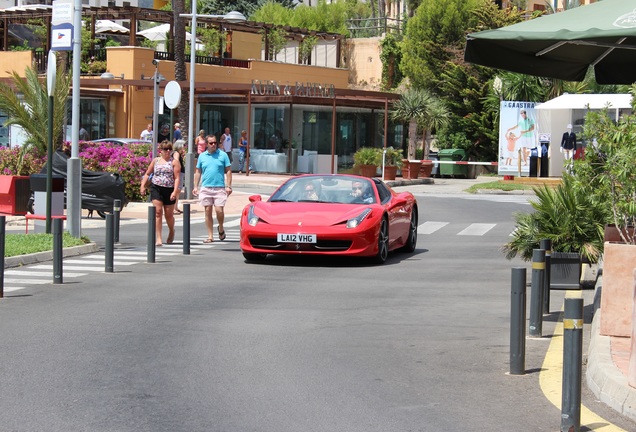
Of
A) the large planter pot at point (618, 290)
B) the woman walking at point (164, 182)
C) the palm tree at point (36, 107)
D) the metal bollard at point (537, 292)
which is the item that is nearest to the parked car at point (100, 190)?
the palm tree at point (36, 107)

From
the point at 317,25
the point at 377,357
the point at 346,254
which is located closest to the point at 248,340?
the point at 377,357

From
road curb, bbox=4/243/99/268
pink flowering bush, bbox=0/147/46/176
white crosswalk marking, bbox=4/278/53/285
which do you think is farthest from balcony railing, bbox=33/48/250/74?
white crosswalk marking, bbox=4/278/53/285

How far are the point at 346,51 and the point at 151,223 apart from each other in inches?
2294

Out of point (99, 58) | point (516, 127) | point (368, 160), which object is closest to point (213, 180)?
point (368, 160)

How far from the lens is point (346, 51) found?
240 ft

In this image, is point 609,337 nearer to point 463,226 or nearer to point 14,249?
point 14,249

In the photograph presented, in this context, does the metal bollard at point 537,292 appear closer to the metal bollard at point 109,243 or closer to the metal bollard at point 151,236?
the metal bollard at point 109,243

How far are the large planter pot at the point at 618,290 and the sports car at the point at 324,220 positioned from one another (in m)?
6.79

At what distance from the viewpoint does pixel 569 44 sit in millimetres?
11875

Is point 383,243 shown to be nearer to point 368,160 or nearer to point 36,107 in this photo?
point 36,107

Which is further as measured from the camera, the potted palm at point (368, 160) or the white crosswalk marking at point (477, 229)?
the potted palm at point (368, 160)

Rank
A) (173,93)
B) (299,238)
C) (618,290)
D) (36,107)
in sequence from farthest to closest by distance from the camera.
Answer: (173,93) < (36,107) < (299,238) < (618,290)

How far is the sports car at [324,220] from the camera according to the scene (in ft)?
52.7

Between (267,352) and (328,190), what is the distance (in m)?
8.30
